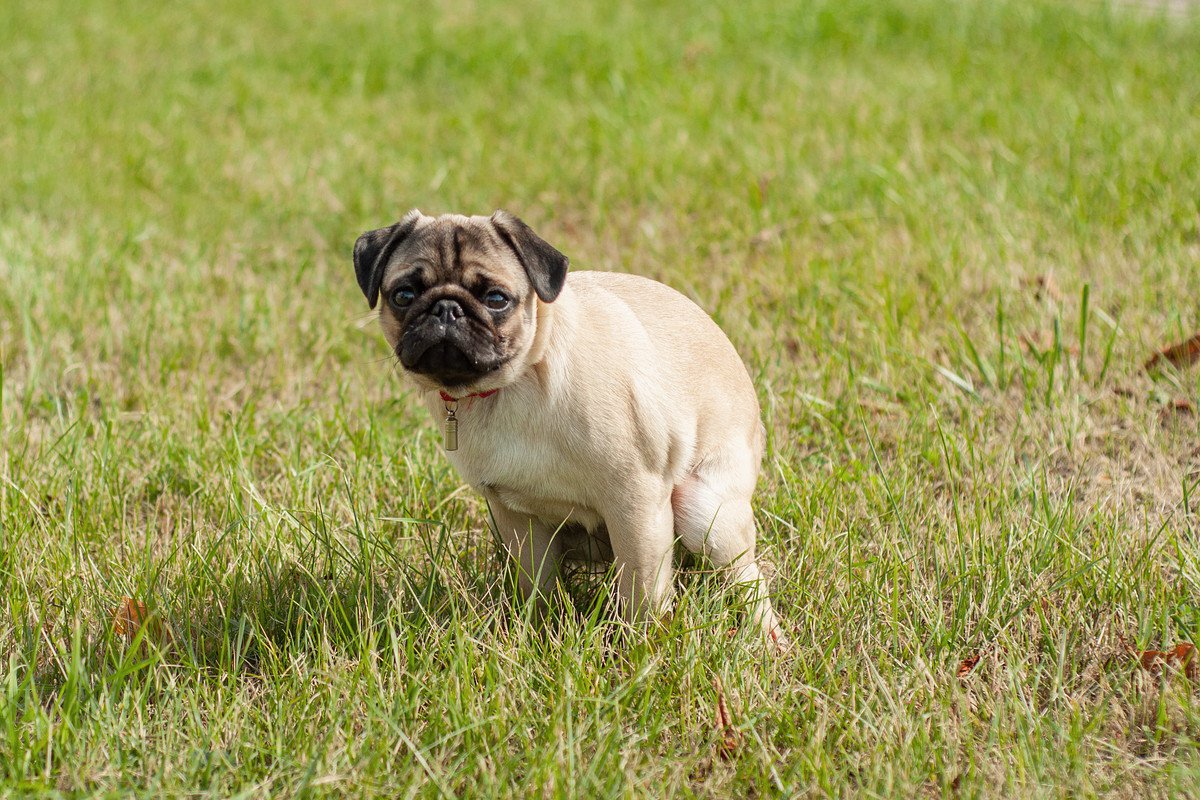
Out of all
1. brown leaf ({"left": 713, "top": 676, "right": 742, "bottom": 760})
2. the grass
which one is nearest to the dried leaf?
the grass

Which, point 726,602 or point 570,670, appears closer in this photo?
point 570,670

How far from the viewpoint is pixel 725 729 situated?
2.90 meters

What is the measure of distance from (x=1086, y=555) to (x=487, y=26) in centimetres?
740

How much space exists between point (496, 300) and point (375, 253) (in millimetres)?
417

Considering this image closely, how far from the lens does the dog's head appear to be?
303 centimetres

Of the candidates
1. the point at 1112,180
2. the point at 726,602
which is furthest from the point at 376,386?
the point at 1112,180

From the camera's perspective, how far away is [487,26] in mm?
9523

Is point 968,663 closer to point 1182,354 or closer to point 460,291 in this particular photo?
point 460,291

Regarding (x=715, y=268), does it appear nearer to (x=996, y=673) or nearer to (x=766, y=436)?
(x=766, y=436)

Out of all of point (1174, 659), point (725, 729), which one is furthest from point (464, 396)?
point (1174, 659)

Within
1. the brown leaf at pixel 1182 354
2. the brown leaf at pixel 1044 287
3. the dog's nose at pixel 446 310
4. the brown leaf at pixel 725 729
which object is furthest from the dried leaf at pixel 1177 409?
the dog's nose at pixel 446 310

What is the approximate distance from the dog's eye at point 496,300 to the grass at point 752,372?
789mm

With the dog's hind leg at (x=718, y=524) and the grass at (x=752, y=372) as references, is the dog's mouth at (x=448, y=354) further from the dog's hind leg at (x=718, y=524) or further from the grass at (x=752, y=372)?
the dog's hind leg at (x=718, y=524)

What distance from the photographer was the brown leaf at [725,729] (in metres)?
2.86
